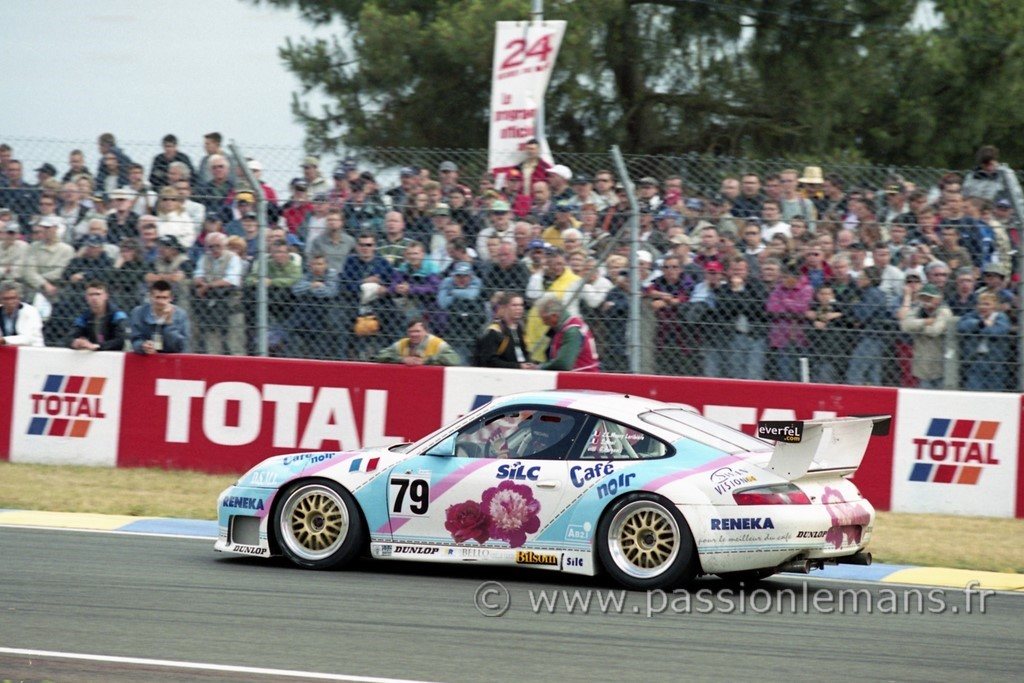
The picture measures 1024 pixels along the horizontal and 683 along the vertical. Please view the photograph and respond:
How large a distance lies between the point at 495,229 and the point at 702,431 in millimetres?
4149

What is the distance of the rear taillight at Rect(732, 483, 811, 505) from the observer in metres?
Result: 7.97

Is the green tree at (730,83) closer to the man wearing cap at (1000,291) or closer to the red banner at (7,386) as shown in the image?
the red banner at (7,386)

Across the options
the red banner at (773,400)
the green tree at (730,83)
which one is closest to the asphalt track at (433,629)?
the red banner at (773,400)

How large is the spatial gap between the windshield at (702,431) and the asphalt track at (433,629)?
83cm

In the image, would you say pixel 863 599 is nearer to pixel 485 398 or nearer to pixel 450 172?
pixel 485 398

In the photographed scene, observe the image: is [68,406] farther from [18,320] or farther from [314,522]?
[314,522]

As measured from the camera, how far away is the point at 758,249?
38.7 feet

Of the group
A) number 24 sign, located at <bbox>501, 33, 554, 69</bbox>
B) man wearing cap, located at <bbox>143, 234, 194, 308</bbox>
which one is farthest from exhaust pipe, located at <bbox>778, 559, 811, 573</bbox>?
number 24 sign, located at <bbox>501, 33, 554, 69</bbox>

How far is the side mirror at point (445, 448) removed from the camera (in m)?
8.67

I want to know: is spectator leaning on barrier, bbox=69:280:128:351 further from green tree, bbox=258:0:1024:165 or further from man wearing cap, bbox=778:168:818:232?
green tree, bbox=258:0:1024:165

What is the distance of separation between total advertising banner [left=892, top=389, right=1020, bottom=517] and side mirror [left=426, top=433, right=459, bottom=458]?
14.5 feet

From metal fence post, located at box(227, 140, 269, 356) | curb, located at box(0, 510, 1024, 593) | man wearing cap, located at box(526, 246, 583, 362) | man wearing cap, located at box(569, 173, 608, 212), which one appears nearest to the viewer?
curb, located at box(0, 510, 1024, 593)

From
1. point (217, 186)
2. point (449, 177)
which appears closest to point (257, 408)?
point (217, 186)

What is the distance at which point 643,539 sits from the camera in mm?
8180
